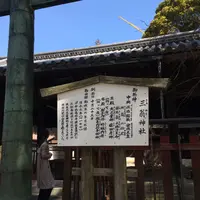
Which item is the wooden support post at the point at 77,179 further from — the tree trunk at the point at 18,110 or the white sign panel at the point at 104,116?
the tree trunk at the point at 18,110

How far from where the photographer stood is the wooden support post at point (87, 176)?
3993mm

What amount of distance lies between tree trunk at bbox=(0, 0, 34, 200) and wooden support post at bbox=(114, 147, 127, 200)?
1245mm

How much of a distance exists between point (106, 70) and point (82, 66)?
651 millimetres

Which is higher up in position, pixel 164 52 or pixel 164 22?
pixel 164 22

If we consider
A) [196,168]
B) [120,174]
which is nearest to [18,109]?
[120,174]

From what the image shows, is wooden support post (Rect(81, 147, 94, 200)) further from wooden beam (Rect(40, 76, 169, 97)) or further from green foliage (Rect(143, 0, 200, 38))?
green foliage (Rect(143, 0, 200, 38))

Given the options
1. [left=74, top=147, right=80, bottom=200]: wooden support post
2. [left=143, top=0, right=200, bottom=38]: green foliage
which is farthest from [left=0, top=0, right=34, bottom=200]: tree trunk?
[left=143, top=0, right=200, bottom=38]: green foliage

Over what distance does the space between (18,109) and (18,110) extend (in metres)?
0.01

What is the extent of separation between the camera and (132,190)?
237 inches

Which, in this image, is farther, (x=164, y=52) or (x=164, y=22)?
(x=164, y=22)

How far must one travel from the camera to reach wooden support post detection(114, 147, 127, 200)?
12.5ft

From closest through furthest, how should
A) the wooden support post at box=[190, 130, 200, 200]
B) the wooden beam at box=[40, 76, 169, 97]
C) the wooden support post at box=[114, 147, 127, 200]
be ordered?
the wooden beam at box=[40, 76, 169, 97], the wooden support post at box=[114, 147, 127, 200], the wooden support post at box=[190, 130, 200, 200]

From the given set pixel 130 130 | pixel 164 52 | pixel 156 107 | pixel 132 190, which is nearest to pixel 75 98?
pixel 130 130

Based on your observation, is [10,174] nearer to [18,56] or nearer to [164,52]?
[18,56]
